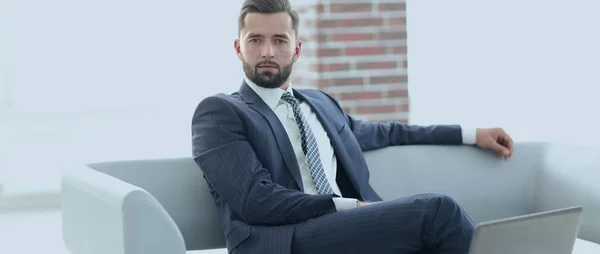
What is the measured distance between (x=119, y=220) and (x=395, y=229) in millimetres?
761

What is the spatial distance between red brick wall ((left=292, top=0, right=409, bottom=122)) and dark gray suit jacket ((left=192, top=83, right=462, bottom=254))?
138 centimetres

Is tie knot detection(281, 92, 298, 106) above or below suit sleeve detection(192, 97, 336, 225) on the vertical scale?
above

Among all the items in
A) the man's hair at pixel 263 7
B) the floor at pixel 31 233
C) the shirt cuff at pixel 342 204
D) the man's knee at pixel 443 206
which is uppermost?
the man's hair at pixel 263 7

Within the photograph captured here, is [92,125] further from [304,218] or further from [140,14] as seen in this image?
[304,218]

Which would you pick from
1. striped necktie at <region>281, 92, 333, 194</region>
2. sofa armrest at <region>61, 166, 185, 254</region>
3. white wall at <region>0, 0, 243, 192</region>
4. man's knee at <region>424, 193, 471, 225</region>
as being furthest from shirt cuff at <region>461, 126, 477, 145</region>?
white wall at <region>0, 0, 243, 192</region>

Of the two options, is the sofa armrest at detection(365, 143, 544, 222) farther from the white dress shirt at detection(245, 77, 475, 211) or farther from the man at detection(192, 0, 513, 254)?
A: the white dress shirt at detection(245, 77, 475, 211)

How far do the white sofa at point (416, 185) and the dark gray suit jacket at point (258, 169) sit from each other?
124mm

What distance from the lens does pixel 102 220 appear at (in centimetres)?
261

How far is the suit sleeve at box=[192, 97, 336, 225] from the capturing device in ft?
9.01

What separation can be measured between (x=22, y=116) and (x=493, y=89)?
2922 millimetres

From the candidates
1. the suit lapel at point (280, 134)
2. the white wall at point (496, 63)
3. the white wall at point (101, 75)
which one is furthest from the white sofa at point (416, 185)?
the white wall at point (101, 75)

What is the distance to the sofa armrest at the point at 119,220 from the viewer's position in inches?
96.0

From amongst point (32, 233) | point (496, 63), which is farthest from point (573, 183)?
point (32, 233)

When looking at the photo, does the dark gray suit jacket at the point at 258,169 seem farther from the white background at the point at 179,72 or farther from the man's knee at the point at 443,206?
the white background at the point at 179,72
